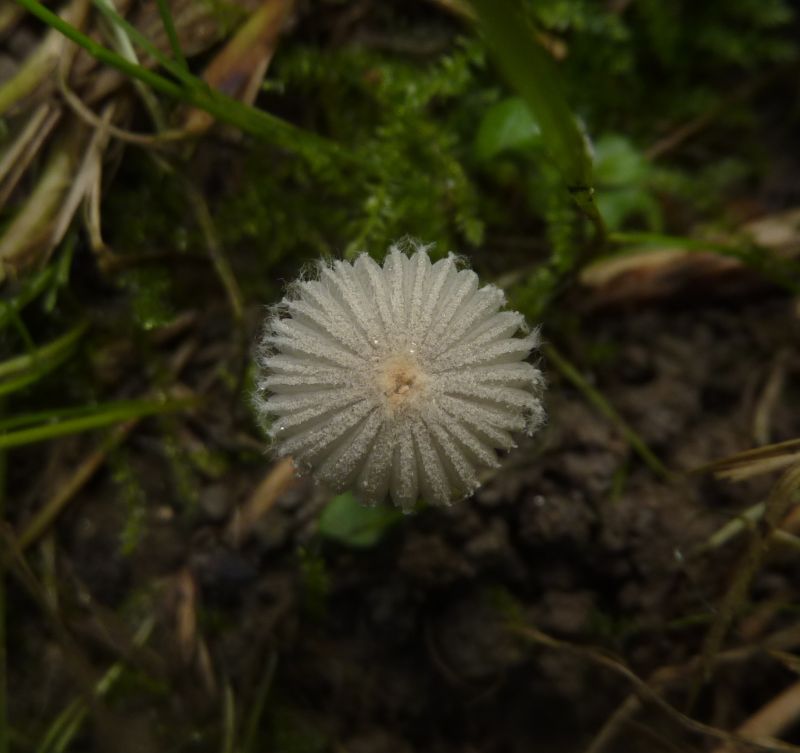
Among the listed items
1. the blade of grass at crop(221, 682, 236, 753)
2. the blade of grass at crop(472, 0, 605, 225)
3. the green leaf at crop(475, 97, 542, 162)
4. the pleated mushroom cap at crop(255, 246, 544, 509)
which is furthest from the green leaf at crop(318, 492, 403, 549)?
the green leaf at crop(475, 97, 542, 162)

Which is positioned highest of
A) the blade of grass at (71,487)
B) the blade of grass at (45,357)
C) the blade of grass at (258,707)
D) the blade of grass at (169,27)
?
the blade of grass at (169,27)

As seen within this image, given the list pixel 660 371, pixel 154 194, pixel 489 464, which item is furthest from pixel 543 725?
pixel 154 194

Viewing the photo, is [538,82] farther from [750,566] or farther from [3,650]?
[3,650]

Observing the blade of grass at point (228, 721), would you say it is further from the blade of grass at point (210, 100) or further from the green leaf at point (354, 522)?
the blade of grass at point (210, 100)

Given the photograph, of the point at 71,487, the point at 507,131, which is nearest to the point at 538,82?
the point at 507,131

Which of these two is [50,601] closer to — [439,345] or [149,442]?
[149,442]

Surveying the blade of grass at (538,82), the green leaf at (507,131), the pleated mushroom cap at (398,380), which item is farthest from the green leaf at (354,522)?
the green leaf at (507,131)
